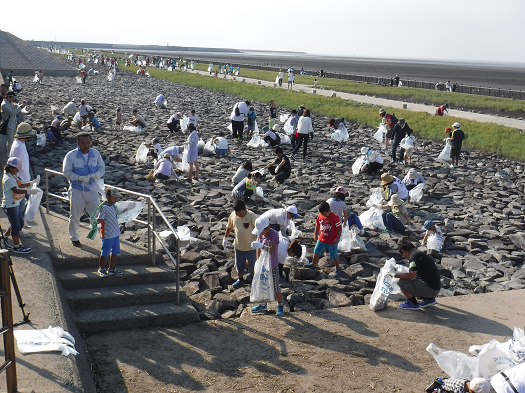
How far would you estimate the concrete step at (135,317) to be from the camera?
6551mm

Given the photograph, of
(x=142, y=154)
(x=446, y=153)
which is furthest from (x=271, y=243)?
(x=446, y=153)

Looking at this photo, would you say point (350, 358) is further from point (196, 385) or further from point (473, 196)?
point (473, 196)

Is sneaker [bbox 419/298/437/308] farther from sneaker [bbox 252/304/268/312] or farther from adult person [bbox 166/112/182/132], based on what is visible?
adult person [bbox 166/112/182/132]

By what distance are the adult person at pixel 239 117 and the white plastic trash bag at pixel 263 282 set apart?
14.0 meters

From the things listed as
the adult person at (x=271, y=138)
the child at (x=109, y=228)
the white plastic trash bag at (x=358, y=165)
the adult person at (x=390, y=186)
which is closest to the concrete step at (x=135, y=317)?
the child at (x=109, y=228)

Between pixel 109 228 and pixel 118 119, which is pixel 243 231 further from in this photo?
pixel 118 119

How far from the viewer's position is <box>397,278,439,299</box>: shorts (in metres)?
7.54

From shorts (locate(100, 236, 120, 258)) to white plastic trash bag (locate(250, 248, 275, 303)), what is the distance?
196 cm

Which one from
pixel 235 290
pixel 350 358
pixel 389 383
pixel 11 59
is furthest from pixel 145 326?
pixel 11 59

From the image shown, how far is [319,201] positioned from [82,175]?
22.7 ft

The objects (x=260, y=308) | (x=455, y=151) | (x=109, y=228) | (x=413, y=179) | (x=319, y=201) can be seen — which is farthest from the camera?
(x=455, y=151)

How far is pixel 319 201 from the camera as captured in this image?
521 inches

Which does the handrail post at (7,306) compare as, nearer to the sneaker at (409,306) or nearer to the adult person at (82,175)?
the adult person at (82,175)

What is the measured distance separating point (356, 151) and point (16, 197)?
14860mm
